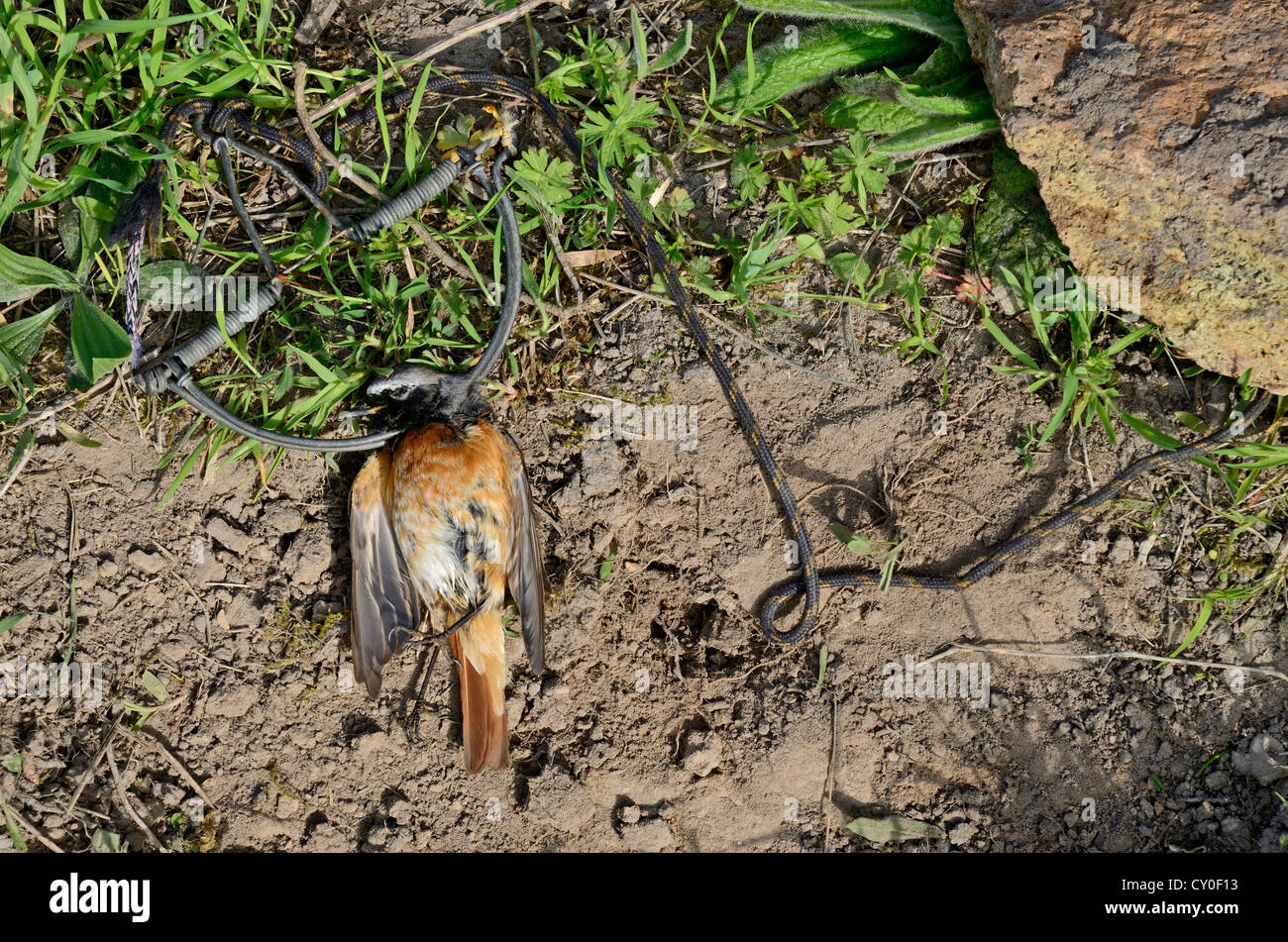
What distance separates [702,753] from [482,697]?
927 millimetres

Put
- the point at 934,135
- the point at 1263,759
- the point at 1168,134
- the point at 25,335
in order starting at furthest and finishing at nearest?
the point at 25,335
the point at 1263,759
the point at 934,135
the point at 1168,134

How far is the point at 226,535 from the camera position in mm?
3557

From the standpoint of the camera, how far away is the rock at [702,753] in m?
3.43

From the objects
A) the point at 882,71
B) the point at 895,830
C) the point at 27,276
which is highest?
the point at 882,71

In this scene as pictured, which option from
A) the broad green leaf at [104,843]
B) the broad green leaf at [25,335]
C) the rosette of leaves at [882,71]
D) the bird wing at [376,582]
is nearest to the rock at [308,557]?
the bird wing at [376,582]

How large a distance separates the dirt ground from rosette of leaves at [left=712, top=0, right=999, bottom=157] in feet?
2.53

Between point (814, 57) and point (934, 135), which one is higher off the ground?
point (814, 57)

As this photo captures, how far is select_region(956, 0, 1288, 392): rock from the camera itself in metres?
3.03

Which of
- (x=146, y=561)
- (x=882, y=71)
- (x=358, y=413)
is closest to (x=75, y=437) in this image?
(x=146, y=561)

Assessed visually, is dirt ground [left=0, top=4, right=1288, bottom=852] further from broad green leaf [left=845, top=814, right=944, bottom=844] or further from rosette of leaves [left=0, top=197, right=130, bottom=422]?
rosette of leaves [left=0, top=197, right=130, bottom=422]

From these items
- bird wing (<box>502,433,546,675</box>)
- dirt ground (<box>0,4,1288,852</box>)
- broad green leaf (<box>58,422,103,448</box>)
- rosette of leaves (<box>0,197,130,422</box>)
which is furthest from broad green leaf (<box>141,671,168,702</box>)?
bird wing (<box>502,433,546,675</box>)

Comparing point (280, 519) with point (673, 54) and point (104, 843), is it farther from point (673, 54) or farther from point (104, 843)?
point (673, 54)

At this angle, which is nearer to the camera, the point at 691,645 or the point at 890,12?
the point at 890,12

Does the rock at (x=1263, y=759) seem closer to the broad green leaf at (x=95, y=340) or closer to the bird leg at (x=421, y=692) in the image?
the bird leg at (x=421, y=692)
